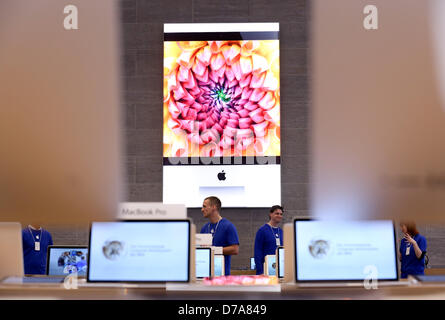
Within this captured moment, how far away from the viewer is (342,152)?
57.6 inches

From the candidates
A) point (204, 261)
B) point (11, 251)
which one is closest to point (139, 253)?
point (11, 251)

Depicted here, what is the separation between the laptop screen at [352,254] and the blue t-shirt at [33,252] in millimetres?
3442

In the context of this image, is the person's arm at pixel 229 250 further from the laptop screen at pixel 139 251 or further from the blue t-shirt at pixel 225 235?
the laptop screen at pixel 139 251

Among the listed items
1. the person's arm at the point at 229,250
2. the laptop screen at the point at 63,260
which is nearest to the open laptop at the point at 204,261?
the laptop screen at the point at 63,260

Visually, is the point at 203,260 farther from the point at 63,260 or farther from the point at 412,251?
the point at 412,251

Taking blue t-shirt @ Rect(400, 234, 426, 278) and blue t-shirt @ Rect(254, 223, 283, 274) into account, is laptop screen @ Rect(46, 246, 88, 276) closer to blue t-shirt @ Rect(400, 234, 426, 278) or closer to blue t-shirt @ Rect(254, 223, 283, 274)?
blue t-shirt @ Rect(254, 223, 283, 274)

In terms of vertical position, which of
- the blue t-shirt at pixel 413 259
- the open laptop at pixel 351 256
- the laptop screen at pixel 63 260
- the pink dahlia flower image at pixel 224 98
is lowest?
the blue t-shirt at pixel 413 259

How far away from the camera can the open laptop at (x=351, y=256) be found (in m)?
1.89

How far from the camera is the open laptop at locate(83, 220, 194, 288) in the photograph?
186 cm

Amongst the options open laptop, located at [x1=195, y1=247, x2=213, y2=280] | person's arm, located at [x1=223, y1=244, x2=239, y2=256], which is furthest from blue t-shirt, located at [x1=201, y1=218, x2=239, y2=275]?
open laptop, located at [x1=195, y1=247, x2=213, y2=280]

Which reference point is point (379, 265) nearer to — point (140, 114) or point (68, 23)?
point (68, 23)
